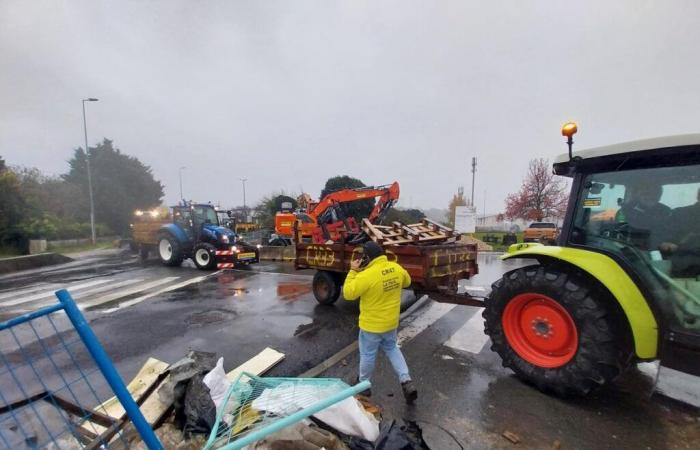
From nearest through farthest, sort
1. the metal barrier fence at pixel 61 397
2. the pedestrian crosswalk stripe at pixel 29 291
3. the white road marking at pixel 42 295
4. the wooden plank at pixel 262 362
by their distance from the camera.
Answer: the metal barrier fence at pixel 61 397, the wooden plank at pixel 262 362, the white road marking at pixel 42 295, the pedestrian crosswalk stripe at pixel 29 291

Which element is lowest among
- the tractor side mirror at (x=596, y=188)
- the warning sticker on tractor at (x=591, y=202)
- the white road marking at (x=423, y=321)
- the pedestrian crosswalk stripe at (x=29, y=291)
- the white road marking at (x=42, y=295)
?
the pedestrian crosswalk stripe at (x=29, y=291)

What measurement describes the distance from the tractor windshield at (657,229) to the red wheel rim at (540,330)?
74 cm

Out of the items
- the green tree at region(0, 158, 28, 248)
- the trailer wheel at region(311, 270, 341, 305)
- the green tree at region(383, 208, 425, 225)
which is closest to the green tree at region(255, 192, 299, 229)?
the green tree at region(383, 208, 425, 225)

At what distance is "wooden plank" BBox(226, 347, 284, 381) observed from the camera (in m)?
4.10

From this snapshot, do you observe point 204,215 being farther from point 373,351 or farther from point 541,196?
point 541,196

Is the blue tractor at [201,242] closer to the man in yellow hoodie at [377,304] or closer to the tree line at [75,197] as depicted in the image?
the man in yellow hoodie at [377,304]

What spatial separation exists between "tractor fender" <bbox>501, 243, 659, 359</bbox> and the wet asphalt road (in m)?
0.71

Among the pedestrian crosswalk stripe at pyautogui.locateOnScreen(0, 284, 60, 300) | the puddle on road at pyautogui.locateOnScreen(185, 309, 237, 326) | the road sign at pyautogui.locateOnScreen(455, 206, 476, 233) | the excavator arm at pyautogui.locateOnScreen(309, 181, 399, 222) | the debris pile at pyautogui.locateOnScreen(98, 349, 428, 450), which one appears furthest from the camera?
the road sign at pyautogui.locateOnScreen(455, 206, 476, 233)

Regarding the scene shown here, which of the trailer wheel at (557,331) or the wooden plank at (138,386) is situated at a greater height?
the trailer wheel at (557,331)

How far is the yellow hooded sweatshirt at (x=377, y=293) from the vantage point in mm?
3361

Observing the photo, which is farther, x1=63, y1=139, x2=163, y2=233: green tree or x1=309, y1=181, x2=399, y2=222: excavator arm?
x1=63, y1=139, x2=163, y2=233: green tree

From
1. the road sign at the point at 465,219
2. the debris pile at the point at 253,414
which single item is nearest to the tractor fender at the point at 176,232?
the debris pile at the point at 253,414

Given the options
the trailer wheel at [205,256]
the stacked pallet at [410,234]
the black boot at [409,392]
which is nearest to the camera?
the black boot at [409,392]

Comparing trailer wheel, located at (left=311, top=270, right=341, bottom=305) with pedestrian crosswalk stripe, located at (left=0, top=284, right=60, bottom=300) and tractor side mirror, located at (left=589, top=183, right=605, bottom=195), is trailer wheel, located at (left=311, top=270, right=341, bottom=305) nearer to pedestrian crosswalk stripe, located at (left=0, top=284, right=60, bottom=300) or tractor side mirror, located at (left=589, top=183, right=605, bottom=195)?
Answer: tractor side mirror, located at (left=589, top=183, right=605, bottom=195)
